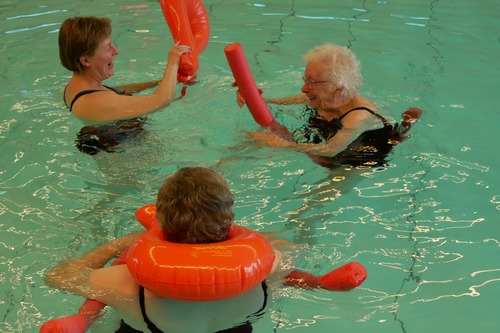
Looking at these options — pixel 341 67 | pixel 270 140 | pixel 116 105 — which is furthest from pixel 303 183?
pixel 116 105

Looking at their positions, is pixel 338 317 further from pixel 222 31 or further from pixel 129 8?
pixel 129 8

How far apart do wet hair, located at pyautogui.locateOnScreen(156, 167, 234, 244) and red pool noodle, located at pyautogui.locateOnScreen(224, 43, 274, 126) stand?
5.55 ft

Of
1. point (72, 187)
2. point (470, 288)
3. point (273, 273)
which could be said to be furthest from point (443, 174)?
point (72, 187)

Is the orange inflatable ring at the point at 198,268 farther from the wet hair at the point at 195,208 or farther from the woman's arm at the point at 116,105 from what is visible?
→ the woman's arm at the point at 116,105

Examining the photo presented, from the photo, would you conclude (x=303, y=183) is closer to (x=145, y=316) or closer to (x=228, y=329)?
(x=228, y=329)

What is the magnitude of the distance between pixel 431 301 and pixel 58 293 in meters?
1.75

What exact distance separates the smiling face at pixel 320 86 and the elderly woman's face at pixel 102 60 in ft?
3.73

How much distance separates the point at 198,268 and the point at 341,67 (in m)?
1.97

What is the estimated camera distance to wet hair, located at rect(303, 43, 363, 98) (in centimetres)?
368

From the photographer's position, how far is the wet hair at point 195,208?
2105 millimetres

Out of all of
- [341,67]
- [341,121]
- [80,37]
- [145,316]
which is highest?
[80,37]

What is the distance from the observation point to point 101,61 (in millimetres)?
3688

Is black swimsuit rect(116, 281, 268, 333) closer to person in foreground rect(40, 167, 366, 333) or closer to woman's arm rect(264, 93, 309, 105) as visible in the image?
person in foreground rect(40, 167, 366, 333)

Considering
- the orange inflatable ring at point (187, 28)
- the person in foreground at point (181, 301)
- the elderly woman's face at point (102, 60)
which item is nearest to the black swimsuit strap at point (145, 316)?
the person in foreground at point (181, 301)
